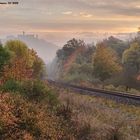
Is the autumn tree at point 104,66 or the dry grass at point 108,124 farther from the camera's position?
the autumn tree at point 104,66

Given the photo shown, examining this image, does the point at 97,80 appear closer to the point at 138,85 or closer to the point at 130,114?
the point at 138,85

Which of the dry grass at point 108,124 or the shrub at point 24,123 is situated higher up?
the shrub at point 24,123

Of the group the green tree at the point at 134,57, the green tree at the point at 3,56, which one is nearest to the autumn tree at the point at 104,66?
the green tree at the point at 134,57

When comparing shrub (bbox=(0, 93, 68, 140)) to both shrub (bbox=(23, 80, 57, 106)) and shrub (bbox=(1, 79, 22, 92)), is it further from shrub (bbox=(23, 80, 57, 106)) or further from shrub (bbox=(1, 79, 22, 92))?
shrub (bbox=(23, 80, 57, 106))

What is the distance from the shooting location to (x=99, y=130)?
2317cm

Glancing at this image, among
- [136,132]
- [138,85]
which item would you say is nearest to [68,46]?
[138,85]

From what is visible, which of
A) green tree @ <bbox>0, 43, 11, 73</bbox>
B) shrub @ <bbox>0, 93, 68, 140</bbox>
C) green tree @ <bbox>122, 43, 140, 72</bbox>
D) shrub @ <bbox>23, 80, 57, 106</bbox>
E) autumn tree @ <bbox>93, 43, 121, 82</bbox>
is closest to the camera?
shrub @ <bbox>0, 93, 68, 140</bbox>

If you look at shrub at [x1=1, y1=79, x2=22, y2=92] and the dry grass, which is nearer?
the dry grass

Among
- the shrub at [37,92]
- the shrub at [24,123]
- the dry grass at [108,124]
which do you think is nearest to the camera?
the shrub at [24,123]

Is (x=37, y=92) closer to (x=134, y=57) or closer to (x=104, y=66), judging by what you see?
(x=104, y=66)

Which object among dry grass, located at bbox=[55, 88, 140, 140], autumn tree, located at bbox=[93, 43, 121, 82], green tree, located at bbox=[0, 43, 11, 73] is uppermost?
green tree, located at bbox=[0, 43, 11, 73]

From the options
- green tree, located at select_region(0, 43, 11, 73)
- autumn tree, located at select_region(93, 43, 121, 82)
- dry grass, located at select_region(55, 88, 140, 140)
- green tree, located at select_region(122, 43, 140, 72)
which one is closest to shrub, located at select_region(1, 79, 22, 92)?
dry grass, located at select_region(55, 88, 140, 140)

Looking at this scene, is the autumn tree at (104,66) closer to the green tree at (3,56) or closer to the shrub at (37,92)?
the green tree at (3,56)

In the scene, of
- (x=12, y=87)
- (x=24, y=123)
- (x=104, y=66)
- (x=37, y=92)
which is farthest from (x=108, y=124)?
(x=104, y=66)
